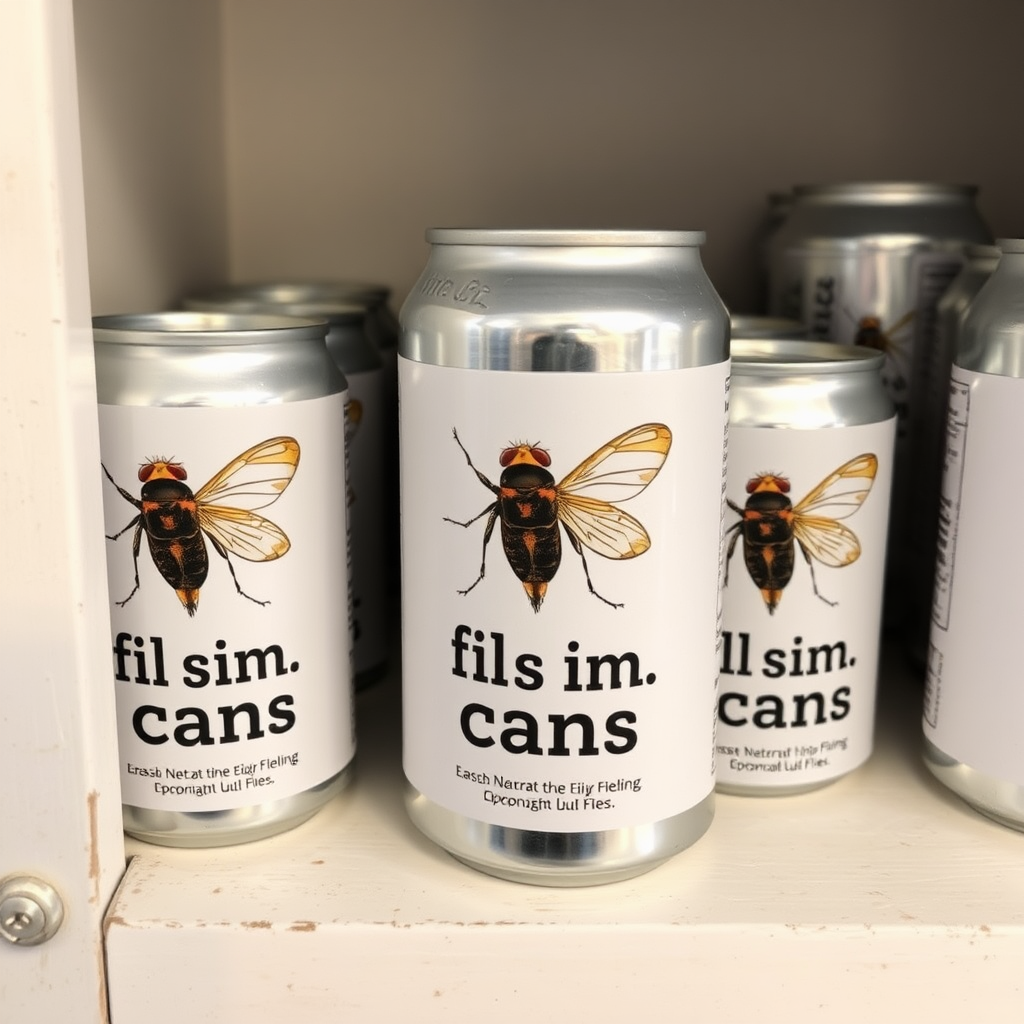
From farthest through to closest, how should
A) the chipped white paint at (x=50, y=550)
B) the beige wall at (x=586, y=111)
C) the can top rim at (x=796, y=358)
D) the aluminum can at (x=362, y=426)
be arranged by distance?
the beige wall at (x=586, y=111), the aluminum can at (x=362, y=426), the can top rim at (x=796, y=358), the chipped white paint at (x=50, y=550)

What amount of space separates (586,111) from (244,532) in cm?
44

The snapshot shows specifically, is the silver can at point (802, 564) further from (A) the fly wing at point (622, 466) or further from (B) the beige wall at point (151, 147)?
(B) the beige wall at point (151, 147)

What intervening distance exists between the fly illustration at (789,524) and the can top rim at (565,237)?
13 centimetres

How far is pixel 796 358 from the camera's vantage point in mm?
521

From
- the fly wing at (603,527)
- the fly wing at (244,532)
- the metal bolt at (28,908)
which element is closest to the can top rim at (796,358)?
the fly wing at (603,527)

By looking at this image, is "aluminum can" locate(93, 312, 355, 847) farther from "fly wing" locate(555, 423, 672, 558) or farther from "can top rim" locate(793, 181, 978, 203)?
"can top rim" locate(793, 181, 978, 203)

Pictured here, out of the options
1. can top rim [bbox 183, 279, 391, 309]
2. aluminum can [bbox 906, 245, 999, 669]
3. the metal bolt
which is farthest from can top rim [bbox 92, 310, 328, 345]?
aluminum can [bbox 906, 245, 999, 669]

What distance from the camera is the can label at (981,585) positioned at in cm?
47

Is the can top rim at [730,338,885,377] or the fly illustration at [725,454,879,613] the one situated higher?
the can top rim at [730,338,885,377]

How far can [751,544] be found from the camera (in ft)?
1.67

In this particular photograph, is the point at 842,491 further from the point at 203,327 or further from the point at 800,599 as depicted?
the point at 203,327

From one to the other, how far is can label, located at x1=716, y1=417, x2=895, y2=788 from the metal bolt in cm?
29

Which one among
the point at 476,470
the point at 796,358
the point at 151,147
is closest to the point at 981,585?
the point at 796,358

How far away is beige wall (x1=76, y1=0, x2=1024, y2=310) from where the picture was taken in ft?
2.47
